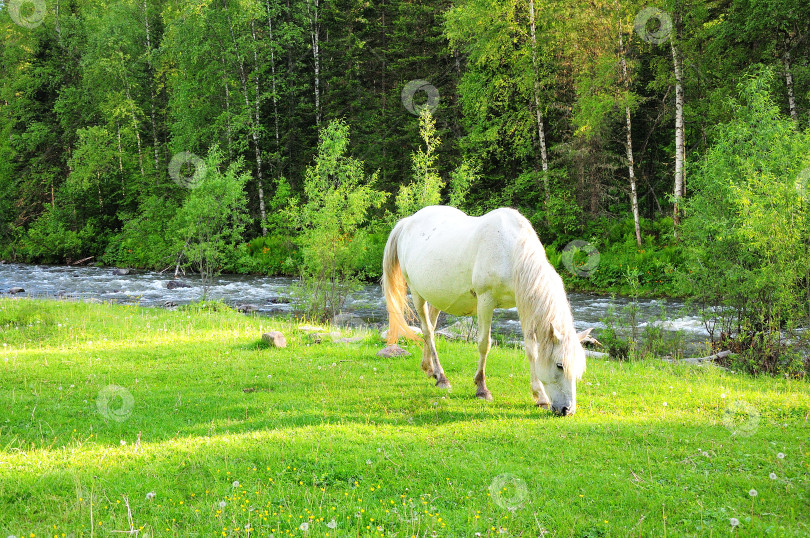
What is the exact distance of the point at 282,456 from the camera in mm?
4980

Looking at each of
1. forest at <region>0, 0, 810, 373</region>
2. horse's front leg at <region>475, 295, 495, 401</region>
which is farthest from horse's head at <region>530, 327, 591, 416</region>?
forest at <region>0, 0, 810, 373</region>

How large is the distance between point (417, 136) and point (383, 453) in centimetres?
2729

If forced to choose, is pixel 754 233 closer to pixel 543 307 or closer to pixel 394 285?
pixel 543 307

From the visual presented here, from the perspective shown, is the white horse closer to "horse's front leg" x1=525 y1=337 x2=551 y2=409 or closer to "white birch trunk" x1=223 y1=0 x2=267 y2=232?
"horse's front leg" x1=525 y1=337 x2=551 y2=409

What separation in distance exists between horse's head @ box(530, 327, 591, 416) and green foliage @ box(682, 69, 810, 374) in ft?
17.5

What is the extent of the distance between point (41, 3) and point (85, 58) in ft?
21.0

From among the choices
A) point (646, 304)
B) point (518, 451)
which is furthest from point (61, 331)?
point (646, 304)

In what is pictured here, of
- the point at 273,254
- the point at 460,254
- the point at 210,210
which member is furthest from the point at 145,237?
the point at 460,254

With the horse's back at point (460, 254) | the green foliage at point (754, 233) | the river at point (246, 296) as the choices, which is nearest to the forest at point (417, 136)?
the green foliage at point (754, 233)

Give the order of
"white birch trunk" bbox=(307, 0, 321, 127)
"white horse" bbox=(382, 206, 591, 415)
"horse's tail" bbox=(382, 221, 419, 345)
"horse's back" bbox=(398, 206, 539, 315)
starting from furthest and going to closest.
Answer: "white birch trunk" bbox=(307, 0, 321, 127), "horse's tail" bbox=(382, 221, 419, 345), "horse's back" bbox=(398, 206, 539, 315), "white horse" bbox=(382, 206, 591, 415)

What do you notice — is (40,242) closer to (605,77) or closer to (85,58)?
(85,58)

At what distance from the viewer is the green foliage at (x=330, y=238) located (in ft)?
54.2

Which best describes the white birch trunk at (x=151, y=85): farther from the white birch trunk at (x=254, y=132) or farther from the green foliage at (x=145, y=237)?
the white birch trunk at (x=254, y=132)

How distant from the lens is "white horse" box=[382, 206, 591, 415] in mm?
6312
